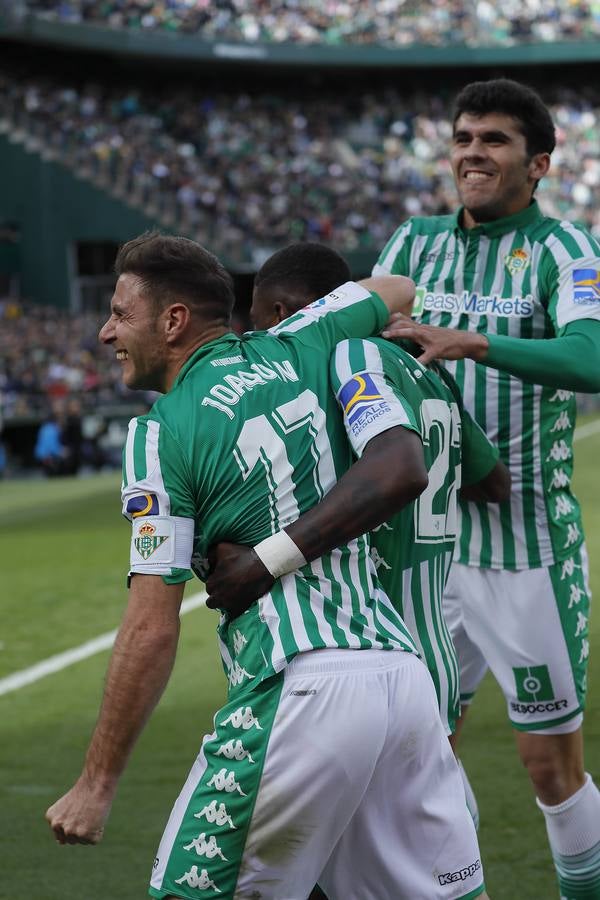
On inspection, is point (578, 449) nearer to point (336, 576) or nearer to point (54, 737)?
point (54, 737)

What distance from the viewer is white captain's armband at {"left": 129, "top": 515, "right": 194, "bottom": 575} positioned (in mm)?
2734

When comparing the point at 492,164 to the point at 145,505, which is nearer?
the point at 145,505

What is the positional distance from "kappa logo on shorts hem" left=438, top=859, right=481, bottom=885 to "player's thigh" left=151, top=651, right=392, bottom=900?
0.27 metres

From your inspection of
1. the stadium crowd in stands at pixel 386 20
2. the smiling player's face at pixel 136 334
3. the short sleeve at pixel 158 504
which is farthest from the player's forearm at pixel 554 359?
the stadium crowd in stands at pixel 386 20

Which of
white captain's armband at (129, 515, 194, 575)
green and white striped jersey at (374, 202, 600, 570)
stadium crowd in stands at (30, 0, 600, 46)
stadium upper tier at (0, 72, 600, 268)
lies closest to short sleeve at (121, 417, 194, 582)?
white captain's armband at (129, 515, 194, 575)

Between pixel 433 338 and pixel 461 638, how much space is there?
139 cm

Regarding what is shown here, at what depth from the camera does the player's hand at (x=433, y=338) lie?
11.0 feet

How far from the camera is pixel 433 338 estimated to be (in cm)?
338

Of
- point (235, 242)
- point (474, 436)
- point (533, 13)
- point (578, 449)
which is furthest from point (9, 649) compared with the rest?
point (533, 13)

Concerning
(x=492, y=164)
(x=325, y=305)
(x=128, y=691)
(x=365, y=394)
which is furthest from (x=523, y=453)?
(x=128, y=691)

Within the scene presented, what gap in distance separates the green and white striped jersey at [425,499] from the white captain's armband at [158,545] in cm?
46

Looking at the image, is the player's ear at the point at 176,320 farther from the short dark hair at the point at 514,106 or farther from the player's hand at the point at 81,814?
the short dark hair at the point at 514,106

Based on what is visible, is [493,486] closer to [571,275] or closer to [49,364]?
[571,275]

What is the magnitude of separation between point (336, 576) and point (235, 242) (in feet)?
105
